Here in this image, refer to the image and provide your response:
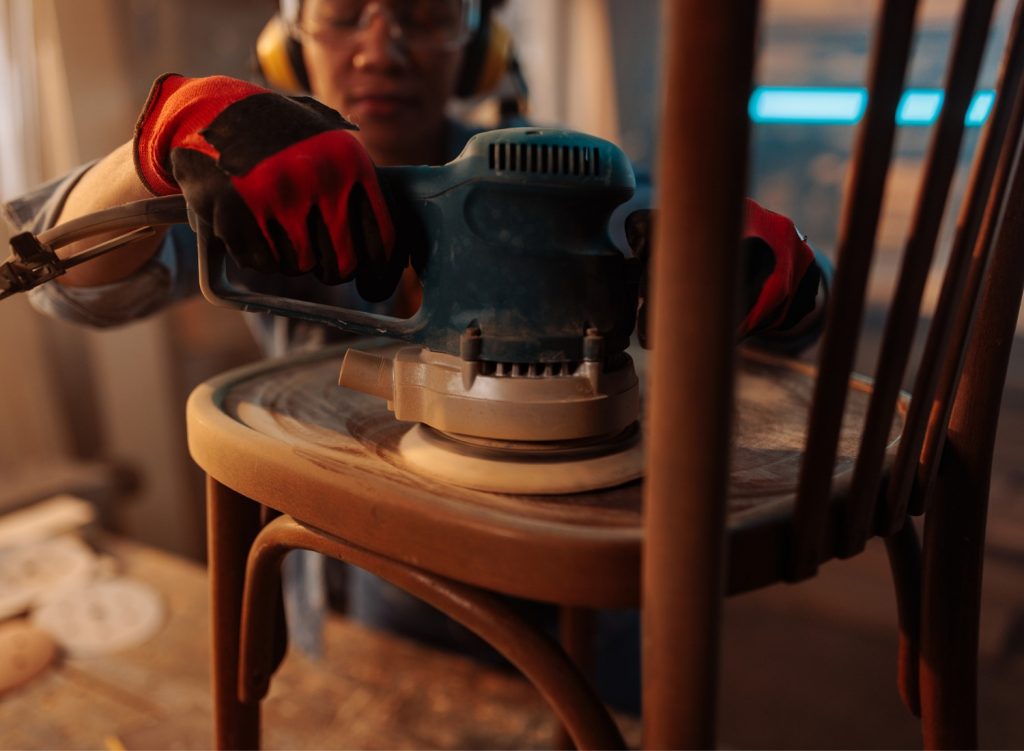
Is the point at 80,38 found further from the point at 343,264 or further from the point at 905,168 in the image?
the point at 905,168

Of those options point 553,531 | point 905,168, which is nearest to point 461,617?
point 553,531

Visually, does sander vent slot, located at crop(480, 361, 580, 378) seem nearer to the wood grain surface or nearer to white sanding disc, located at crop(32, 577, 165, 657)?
the wood grain surface

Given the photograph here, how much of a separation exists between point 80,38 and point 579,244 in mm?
1575

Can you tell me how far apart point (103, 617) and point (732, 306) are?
4.72 ft

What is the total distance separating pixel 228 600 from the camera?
635 millimetres

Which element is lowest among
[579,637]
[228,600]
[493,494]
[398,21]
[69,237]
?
[579,637]

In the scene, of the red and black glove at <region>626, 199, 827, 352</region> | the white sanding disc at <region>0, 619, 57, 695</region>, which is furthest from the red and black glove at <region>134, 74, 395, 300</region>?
the white sanding disc at <region>0, 619, 57, 695</region>

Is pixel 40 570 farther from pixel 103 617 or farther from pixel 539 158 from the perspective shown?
pixel 539 158

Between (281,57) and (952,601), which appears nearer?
(952,601)

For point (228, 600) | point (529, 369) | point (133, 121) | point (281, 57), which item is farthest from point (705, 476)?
point (133, 121)

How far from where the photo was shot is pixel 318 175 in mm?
471

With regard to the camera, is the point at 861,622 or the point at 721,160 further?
the point at 861,622

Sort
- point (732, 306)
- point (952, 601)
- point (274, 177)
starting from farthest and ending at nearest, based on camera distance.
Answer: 1. point (952, 601)
2. point (274, 177)
3. point (732, 306)

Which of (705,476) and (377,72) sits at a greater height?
(377,72)
